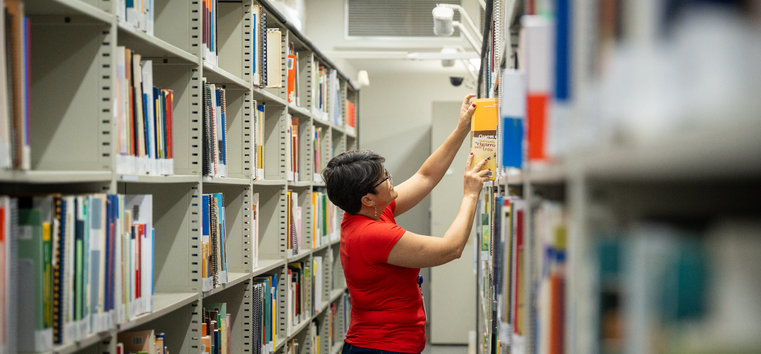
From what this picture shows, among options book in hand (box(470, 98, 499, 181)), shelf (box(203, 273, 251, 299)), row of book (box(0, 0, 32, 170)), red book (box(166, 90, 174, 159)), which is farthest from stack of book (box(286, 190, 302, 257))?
row of book (box(0, 0, 32, 170))

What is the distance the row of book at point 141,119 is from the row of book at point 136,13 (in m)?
0.09

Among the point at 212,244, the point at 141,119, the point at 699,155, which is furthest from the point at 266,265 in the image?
the point at 699,155

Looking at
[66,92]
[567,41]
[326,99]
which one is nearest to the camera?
[567,41]

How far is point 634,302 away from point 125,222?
4.23 feet

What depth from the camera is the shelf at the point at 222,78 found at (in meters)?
1.91

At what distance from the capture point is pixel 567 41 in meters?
0.61

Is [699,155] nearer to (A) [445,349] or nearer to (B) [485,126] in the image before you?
(B) [485,126]

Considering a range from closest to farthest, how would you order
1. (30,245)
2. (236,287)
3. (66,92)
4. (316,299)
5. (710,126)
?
(710,126) < (30,245) < (66,92) < (236,287) < (316,299)

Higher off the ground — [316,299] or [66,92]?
[66,92]

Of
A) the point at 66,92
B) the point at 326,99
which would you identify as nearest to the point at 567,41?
the point at 66,92

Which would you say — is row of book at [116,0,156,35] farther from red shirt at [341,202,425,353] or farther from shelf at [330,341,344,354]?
shelf at [330,341,344,354]

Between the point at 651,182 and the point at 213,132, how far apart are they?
1753mm

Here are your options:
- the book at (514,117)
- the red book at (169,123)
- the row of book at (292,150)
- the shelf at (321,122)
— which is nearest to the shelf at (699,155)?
the book at (514,117)

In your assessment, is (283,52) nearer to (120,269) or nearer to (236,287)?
(236,287)
